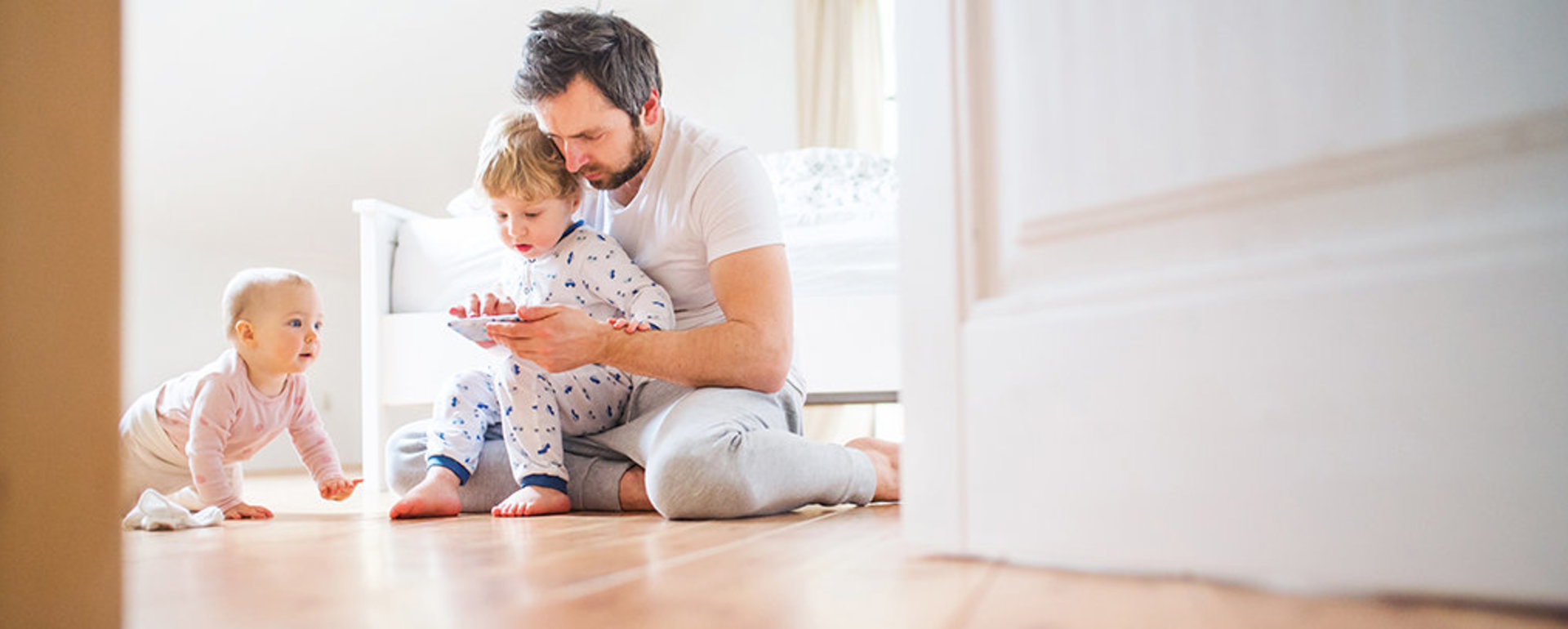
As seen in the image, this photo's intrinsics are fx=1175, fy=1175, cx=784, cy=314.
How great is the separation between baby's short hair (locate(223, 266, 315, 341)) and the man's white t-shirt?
0.56m

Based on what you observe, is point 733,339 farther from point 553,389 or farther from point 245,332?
point 245,332

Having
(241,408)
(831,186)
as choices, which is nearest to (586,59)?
(241,408)

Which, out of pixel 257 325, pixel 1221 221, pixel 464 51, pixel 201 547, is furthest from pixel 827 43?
pixel 1221 221

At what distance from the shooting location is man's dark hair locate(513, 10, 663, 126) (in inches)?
59.4

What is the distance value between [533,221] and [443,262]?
4.11 feet

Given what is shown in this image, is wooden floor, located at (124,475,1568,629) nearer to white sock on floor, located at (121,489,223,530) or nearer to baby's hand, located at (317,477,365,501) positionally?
white sock on floor, located at (121,489,223,530)

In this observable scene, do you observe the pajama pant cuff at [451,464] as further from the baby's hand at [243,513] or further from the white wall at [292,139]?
the white wall at [292,139]

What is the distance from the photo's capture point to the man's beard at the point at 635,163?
157cm

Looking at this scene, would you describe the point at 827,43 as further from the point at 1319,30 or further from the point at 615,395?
the point at 1319,30

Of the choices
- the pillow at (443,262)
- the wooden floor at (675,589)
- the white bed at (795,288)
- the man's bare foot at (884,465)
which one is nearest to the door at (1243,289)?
the wooden floor at (675,589)

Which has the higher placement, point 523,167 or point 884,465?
point 523,167

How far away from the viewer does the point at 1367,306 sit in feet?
2.00

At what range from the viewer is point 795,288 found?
2566 mm

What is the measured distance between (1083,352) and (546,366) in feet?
2.80
